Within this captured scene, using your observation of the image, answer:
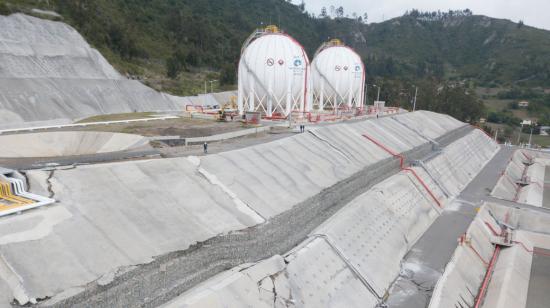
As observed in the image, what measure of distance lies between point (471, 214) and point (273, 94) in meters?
18.3

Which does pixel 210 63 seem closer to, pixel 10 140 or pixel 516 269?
pixel 10 140

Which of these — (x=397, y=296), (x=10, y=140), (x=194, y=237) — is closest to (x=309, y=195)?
(x=397, y=296)

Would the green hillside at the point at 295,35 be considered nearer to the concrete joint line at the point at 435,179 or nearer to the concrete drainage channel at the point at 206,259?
the concrete joint line at the point at 435,179

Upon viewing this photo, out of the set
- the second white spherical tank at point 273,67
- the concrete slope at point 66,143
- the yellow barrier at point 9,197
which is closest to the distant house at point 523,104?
the second white spherical tank at point 273,67

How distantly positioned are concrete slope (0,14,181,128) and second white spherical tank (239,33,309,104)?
1394 cm

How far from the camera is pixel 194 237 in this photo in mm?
11344

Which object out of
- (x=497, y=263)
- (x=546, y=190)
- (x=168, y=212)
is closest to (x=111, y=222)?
(x=168, y=212)

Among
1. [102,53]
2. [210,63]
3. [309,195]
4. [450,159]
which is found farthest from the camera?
[210,63]

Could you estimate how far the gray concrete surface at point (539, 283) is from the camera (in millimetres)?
16047

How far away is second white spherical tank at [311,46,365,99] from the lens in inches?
1697

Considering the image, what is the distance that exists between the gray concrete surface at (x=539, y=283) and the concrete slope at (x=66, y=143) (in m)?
20.4

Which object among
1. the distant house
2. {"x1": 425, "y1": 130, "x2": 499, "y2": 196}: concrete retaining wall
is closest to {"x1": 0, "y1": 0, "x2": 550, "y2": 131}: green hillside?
the distant house

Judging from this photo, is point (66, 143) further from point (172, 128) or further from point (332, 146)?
point (332, 146)

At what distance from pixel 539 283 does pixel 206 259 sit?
655 inches
